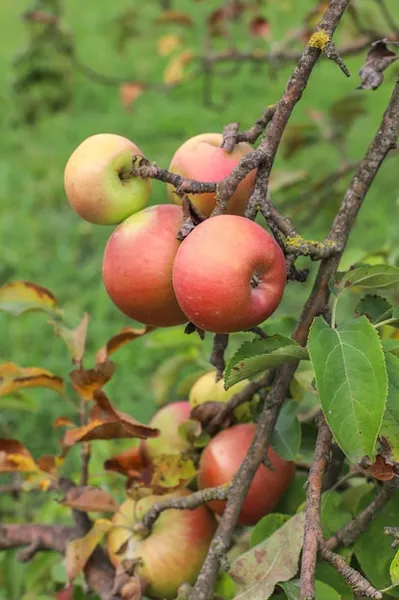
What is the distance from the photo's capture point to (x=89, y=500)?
0.98 meters

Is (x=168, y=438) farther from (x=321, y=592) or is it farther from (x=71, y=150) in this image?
(x=71, y=150)

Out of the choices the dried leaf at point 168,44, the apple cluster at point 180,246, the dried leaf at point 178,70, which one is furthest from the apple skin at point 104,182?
the dried leaf at point 168,44

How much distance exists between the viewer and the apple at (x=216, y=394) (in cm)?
102

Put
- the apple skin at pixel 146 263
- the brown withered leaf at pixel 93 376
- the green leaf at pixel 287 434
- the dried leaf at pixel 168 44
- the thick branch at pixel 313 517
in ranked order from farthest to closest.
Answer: the dried leaf at pixel 168 44, the brown withered leaf at pixel 93 376, the green leaf at pixel 287 434, the apple skin at pixel 146 263, the thick branch at pixel 313 517

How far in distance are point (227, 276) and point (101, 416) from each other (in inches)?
14.0

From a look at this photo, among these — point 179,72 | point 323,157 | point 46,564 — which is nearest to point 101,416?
point 46,564

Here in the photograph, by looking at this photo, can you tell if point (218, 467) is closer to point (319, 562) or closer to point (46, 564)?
point (319, 562)

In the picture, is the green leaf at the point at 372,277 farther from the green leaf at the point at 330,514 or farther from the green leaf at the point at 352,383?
the green leaf at the point at 330,514

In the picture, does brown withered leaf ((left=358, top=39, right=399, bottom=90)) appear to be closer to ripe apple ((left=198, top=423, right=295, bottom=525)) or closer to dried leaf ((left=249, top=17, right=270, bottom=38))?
ripe apple ((left=198, top=423, right=295, bottom=525))

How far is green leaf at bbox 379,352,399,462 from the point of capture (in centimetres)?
73

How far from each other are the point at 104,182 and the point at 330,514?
0.41 m

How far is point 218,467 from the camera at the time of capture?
948 millimetres

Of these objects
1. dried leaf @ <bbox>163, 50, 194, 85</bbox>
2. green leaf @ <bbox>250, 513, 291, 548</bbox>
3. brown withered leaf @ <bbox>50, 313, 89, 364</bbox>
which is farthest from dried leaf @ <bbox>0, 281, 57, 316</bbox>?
dried leaf @ <bbox>163, 50, 194, 85</bbox>

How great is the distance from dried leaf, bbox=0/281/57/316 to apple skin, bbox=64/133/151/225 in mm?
287
